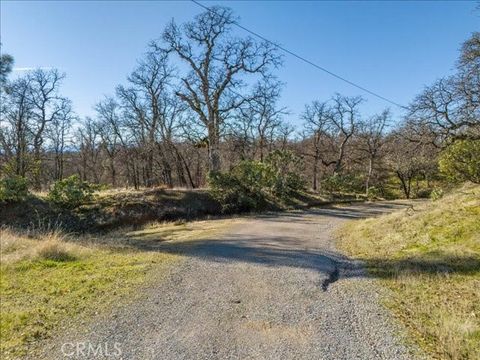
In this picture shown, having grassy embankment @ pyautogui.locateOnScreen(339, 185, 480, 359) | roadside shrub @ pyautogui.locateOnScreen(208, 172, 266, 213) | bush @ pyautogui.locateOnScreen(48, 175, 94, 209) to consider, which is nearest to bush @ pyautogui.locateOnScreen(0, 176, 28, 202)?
bush @ pyautogui.locateOnScreen(48, 175, 94, 209)

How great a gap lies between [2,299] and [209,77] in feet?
63.1

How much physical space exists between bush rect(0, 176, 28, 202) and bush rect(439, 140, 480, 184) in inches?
692

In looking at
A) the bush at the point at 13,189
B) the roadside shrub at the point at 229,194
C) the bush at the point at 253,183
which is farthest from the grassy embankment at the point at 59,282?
the bush at the point at 253,183

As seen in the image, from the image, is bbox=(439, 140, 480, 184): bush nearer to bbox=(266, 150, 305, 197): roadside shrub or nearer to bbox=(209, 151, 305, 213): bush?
bbox=(209, 151, 305, 213): bush

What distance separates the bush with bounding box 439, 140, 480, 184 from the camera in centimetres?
934

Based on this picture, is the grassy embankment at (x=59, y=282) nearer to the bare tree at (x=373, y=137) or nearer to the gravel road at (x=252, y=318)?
the gravel road at (x=252, y=318)

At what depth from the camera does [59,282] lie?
222 inches

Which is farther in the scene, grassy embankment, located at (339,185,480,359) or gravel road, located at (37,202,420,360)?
grassy embankment, located at (339,185,480,359)

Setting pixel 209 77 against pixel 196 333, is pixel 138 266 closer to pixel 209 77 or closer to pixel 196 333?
pixel 196 333

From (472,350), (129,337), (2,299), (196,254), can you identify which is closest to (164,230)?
(196,254)

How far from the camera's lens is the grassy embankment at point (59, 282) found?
13.1ft

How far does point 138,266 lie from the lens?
21.7ft

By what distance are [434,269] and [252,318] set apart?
369 centimetres

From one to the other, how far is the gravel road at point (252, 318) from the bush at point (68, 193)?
38.0 ft
